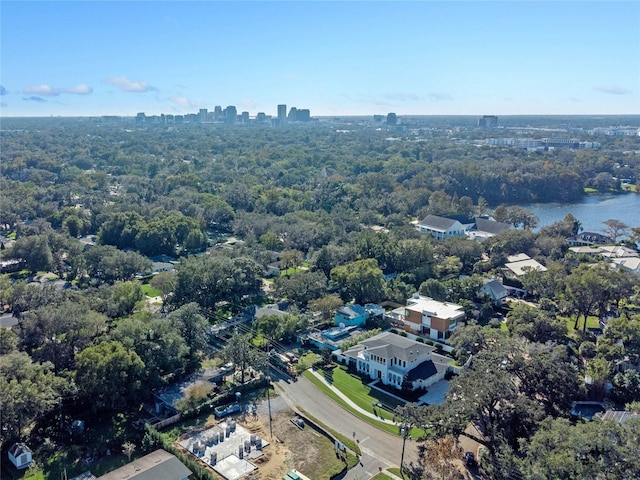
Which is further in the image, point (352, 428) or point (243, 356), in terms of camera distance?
point (243, 356)

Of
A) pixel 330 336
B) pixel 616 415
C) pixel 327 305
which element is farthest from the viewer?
pixel 327 305

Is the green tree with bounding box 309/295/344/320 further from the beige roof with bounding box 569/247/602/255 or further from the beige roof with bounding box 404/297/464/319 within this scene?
the beige roof with bounding box 569/247/602/255

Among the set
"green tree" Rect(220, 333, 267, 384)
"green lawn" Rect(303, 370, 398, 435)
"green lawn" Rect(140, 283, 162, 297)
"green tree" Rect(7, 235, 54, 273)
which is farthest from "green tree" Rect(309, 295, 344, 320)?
"green tree" Rect(7, 235, 54, 273)

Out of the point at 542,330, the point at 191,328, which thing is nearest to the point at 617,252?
the point at 542,330

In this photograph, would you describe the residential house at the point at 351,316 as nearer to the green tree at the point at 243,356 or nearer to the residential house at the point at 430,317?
the residential house at the point at 430,317

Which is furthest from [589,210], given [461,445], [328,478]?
[328,478]

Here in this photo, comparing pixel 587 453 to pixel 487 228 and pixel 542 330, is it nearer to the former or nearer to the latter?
pixel 542 330
